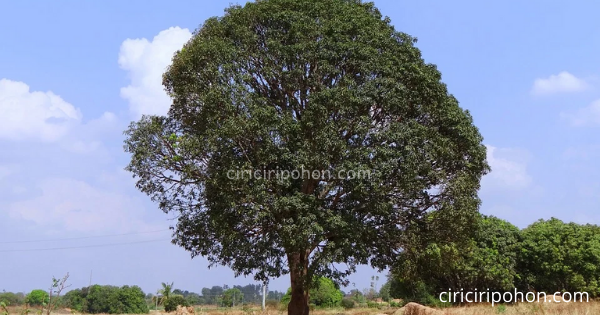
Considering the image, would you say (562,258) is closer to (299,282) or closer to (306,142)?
(299,282)

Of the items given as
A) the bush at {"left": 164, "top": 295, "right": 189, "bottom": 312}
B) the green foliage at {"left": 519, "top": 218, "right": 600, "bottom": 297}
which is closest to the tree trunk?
the green foliage at {"left": 519, "top": 218, "right": 600, "bottom": 297}

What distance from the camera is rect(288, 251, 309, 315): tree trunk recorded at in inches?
708

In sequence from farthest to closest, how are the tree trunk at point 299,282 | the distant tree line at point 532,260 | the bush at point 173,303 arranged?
the bush at point 173,303 < the distant tree line at point 532,260 < the tree trunk at point 299,282

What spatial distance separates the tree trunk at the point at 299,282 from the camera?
18.0m

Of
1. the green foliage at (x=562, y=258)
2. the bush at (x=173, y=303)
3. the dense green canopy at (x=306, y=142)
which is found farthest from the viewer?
the bush at (x=173, y=303)

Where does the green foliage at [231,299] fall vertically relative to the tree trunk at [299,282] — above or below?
below

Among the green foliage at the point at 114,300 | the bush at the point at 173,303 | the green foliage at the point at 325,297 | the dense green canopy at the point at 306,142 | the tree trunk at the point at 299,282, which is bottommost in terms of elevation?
the green foliage at the point at 114,300

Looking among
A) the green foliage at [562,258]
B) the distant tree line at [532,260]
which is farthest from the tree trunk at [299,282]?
the green foliage at [562,258]

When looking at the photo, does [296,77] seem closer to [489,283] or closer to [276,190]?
[276,190]

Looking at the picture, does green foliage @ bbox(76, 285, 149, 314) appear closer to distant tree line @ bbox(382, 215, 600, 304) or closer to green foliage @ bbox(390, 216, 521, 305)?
green foliage @ bbox(390, 216, 521, 305)

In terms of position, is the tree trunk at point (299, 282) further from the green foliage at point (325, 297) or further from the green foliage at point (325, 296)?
the green foliage at point (325, 296)

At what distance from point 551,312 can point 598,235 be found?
802 inches

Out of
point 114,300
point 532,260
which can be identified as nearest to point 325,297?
point 532,260

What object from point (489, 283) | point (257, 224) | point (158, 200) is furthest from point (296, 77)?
point (489, 283)
